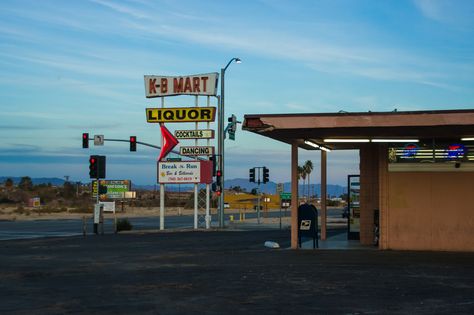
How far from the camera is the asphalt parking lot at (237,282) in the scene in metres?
11.3

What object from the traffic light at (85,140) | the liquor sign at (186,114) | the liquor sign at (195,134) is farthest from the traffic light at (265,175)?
the traffic light at (85,140)

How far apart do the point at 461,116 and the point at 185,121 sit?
2336 cm

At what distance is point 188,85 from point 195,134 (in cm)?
293

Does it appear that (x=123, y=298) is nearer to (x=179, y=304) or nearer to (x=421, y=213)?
(x=179, y=304)

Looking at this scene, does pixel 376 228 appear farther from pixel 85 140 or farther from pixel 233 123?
pixel 85 140

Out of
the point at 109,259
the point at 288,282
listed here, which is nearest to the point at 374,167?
the point at 109,259

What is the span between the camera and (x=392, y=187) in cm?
2230

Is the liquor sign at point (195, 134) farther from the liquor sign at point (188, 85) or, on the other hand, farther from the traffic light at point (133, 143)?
A: the traffic light at point (133, 143)

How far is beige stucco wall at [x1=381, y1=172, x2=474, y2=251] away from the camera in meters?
21.6

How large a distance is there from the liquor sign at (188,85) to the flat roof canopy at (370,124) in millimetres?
18391

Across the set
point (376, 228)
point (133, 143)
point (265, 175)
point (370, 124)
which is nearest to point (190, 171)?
point (133, 143)

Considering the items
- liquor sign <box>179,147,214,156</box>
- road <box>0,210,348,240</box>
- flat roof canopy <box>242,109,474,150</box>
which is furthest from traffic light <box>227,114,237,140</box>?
flat roof canopy <box>242,109,474,150</box>

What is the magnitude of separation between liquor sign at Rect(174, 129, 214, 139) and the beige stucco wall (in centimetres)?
1939

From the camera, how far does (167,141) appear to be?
4053 centimetres
